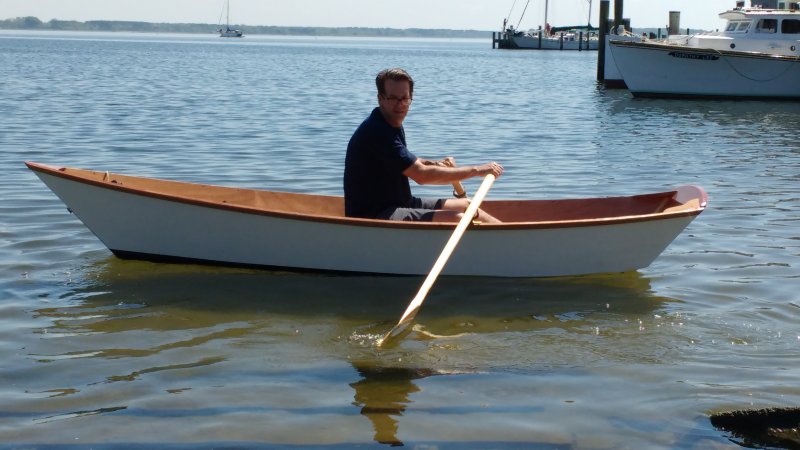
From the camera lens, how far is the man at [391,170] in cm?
737

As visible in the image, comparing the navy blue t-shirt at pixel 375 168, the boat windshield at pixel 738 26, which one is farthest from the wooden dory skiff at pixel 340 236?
the boat windshield at pixel 738 26

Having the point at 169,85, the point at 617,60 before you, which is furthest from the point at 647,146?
the point at 169,85

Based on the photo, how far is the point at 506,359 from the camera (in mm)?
6414

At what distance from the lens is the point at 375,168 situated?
7.63m

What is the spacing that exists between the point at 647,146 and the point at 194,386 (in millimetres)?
14506

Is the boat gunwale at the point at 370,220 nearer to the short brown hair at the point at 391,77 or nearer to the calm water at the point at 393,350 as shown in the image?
the calm water at the point at 393,350

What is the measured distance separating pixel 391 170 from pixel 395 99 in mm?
573

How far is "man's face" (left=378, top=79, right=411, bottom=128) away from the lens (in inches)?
287

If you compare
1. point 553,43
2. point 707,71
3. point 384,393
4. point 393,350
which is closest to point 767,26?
point 707,71

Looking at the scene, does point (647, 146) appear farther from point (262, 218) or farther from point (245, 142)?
point (262, 218)

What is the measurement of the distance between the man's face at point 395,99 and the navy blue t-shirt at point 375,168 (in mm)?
71

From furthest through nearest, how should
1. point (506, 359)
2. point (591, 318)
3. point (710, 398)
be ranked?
point (591, 318) → point (506, 359) → point (710, 398)

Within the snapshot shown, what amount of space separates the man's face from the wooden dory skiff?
2.60 ft

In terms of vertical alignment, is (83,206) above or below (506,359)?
above
